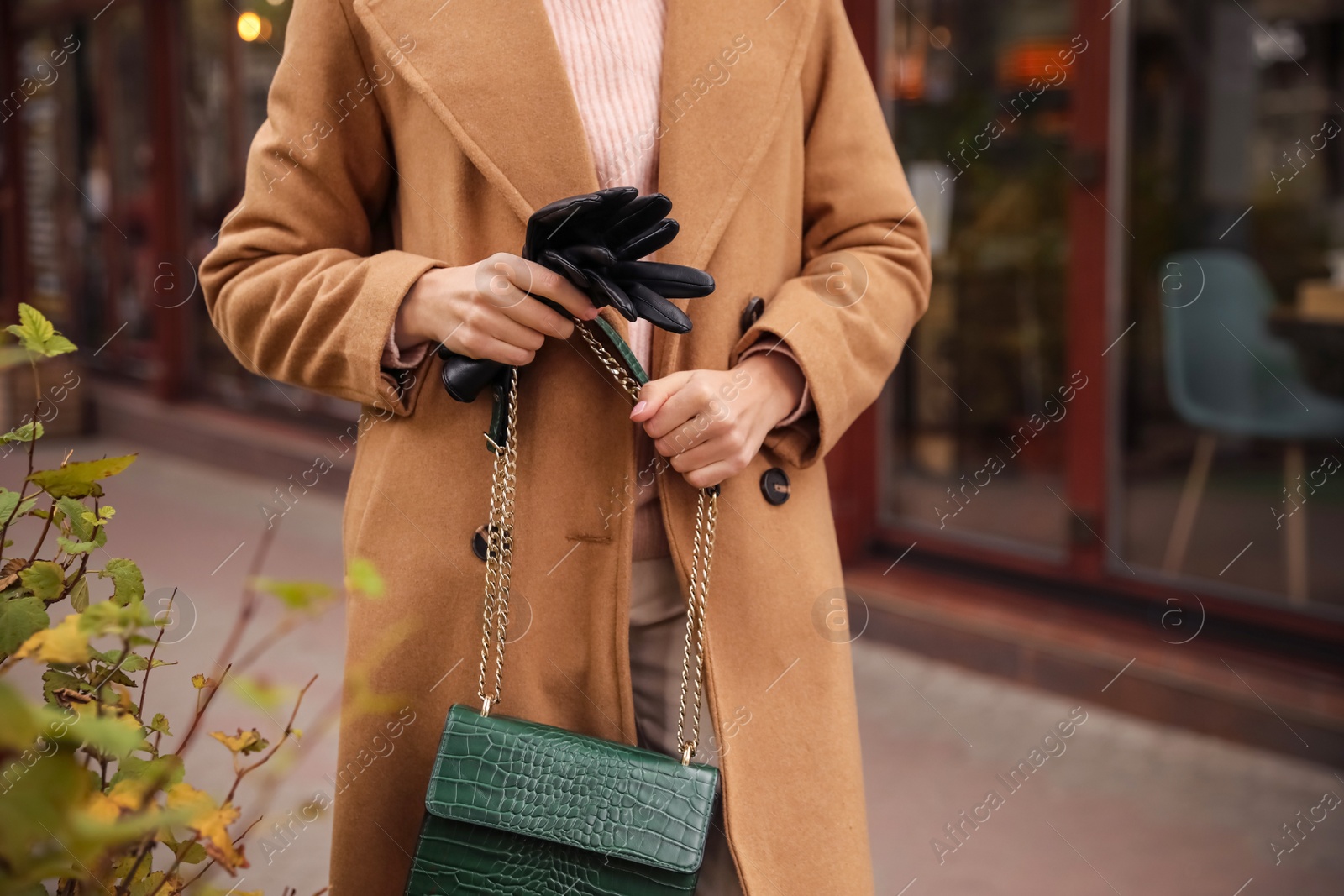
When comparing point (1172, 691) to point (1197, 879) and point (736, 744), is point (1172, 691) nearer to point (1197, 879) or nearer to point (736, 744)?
point (1197, 879)

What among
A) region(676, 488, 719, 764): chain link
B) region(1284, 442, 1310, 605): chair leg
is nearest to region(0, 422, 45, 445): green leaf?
region(676, 488, 719, 764): chain link

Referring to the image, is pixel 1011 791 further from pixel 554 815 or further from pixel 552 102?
pixel 552 102

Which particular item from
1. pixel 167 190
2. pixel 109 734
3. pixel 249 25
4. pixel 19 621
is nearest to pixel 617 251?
pixel 19 621

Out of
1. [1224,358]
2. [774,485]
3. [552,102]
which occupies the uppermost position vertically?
[552,102]

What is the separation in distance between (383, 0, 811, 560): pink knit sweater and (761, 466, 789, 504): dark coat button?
6cm

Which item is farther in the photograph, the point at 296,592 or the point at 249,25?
the point at 249,25

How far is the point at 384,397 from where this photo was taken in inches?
50.6

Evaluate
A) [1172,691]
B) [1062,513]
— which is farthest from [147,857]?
[1062,513]

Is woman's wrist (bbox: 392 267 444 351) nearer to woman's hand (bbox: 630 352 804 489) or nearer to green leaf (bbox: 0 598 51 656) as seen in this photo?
woman's hand (bbox: 630 352 804 489)

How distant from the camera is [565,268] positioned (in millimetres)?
1096

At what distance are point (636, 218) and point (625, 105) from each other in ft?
0.96

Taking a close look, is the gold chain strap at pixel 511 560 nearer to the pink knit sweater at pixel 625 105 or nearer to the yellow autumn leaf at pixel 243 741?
the pink knit sweater at pixel 625 105

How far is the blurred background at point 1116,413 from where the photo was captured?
3469mm

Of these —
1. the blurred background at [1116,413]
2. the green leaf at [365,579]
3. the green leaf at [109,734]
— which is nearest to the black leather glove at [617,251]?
the green leaf at [365,579]
